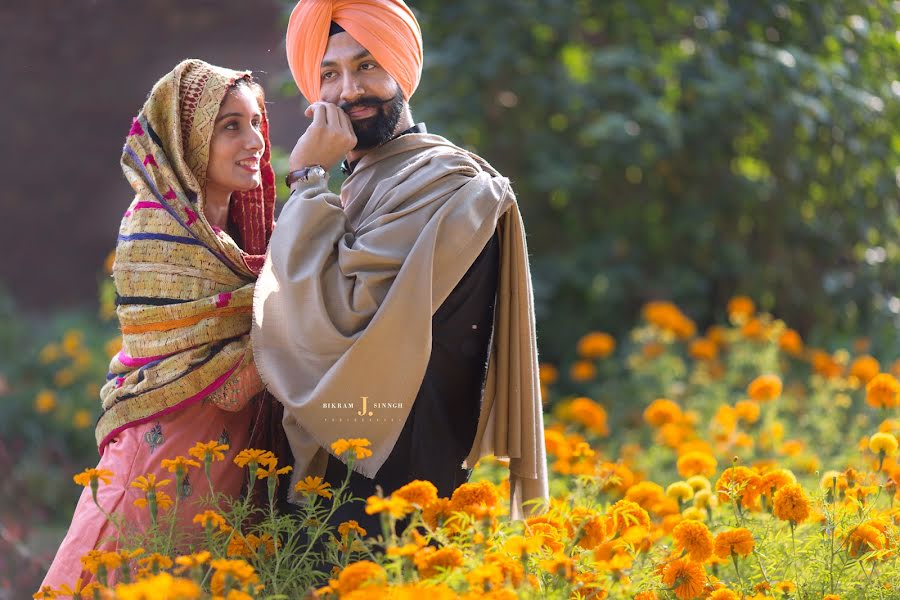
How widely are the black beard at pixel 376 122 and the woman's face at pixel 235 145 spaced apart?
216 millimetres

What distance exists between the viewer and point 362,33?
251 centimetres

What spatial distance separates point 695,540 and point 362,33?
1.26 m

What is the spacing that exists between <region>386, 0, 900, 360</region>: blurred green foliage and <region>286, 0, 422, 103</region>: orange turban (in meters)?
2.81

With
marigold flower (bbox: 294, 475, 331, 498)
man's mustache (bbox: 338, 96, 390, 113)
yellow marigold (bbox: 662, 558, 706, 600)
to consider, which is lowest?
yellow marigold (bbox: 662, 558, 706, 600)

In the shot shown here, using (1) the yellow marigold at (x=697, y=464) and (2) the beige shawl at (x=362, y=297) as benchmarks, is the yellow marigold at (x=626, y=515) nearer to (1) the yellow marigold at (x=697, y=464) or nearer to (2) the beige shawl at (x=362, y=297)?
(2) the beige shawl at (x=362, y=297)

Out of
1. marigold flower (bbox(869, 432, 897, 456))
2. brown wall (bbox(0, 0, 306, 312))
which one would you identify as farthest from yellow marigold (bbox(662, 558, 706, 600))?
brown wall (bbox(0, 0, 306, 312))

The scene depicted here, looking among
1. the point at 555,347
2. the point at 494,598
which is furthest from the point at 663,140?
the point at 494,598

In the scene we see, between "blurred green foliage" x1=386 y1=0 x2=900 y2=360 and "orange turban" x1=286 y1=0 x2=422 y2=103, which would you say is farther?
"blurred green foliage" x1=386 y1=0 x2=900 y2=360

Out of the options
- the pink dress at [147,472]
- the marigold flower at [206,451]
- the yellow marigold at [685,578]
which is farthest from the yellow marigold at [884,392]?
the marigold flower at [206,451]

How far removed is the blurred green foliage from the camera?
5.69 meters

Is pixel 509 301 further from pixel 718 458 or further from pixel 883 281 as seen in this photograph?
pixel 883 281

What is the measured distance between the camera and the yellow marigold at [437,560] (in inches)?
73.7

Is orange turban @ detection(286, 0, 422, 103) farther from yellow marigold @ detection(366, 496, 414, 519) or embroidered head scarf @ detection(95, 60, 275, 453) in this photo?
yellow marigold @ detection(366, 496, 414, 519)

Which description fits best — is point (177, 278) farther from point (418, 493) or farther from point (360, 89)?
point (418, 493)
